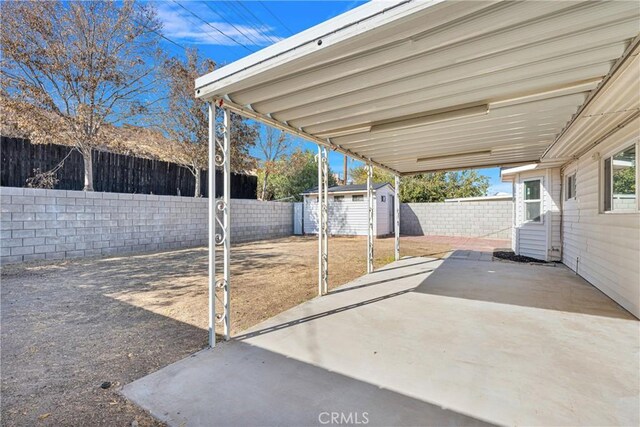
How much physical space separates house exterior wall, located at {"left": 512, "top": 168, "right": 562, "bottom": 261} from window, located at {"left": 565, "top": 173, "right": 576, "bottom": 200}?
508 millimetres

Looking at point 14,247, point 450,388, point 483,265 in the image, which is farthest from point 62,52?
point 483,265

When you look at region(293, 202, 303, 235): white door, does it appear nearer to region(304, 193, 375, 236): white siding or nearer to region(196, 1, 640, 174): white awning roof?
region(304, 193, 375, 236): white siding

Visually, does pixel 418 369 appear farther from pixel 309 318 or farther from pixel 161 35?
pixel 161 35

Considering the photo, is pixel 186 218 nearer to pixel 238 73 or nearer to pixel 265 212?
pixel 265 212

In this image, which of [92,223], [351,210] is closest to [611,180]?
[92,223]

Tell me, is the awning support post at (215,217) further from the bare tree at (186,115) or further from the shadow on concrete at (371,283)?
the bare tree at (186,115)

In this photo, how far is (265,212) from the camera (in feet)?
43.8

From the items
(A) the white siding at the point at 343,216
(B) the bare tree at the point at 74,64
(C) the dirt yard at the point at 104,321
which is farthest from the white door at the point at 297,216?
(C) the dirt yard at the point at 104,321

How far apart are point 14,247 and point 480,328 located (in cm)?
863

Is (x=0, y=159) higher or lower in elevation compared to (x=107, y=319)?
higher

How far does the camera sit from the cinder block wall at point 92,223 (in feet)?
20.5

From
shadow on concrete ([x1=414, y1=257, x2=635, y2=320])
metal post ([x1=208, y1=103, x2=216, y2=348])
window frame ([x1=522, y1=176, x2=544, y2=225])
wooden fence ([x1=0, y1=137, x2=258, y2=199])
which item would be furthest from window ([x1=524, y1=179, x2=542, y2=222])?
wooden fence ([x1=0, y1=137, x2=258, y2=199])

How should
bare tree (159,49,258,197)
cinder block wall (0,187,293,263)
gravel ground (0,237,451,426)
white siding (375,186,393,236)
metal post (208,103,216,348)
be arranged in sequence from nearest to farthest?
gravel ground (0,237,451,426) < metal post (208,103,216,348) < cinder block wall (0,187,293,263) < bare tree (159,49,258,197) < white siding (375,186,393,236)

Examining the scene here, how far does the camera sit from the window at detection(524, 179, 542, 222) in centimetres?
728
